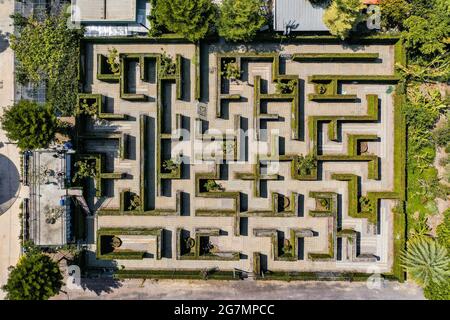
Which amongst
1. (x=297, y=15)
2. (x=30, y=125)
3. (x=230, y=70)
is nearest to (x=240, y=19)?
(x=230, y=70)

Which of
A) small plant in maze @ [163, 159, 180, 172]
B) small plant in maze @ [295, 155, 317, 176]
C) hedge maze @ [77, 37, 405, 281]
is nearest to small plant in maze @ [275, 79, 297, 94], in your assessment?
hedge maze @ [77, 37, 405, 281]

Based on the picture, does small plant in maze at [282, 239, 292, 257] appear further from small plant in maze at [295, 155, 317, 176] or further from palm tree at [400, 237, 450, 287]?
palm tree at [400, 237, 450, 287]

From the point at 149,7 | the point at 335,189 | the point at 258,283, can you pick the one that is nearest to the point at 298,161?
the point at 335,189

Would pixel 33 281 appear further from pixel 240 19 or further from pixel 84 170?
pixel 240 19

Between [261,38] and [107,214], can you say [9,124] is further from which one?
[261,38]

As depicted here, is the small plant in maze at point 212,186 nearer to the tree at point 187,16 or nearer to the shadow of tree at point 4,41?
the tree at point 187,16
